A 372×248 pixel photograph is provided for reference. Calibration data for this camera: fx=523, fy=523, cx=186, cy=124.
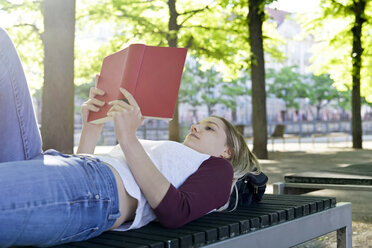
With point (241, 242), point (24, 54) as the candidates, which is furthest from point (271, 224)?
point (24, 54)

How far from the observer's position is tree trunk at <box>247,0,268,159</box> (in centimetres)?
1370

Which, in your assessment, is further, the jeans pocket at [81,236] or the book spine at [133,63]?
the book spine at [133,63]

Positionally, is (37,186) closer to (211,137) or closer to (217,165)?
(217,165)

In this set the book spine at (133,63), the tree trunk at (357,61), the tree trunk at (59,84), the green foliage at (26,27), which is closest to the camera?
the book spine at (133,63)

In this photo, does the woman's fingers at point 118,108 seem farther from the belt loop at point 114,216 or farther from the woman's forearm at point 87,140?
the woman's forearm at point 87,140

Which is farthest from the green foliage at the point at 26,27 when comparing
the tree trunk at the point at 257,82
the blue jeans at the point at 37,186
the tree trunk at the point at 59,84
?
the blue jeans at the point at 37,186

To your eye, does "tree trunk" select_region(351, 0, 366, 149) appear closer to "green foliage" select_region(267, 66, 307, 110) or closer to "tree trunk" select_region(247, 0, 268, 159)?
"tree trunk" select_region(247, 0, 268, 159)

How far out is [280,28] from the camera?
56.9 m

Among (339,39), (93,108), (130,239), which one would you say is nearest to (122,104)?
(93,108)

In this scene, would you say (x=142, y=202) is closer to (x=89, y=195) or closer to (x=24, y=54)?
(x=89, y=195)

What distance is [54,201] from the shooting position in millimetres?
1961

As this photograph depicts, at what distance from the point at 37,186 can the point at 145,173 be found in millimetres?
487

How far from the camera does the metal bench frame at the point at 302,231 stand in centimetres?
239

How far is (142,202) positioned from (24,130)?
0.64m
